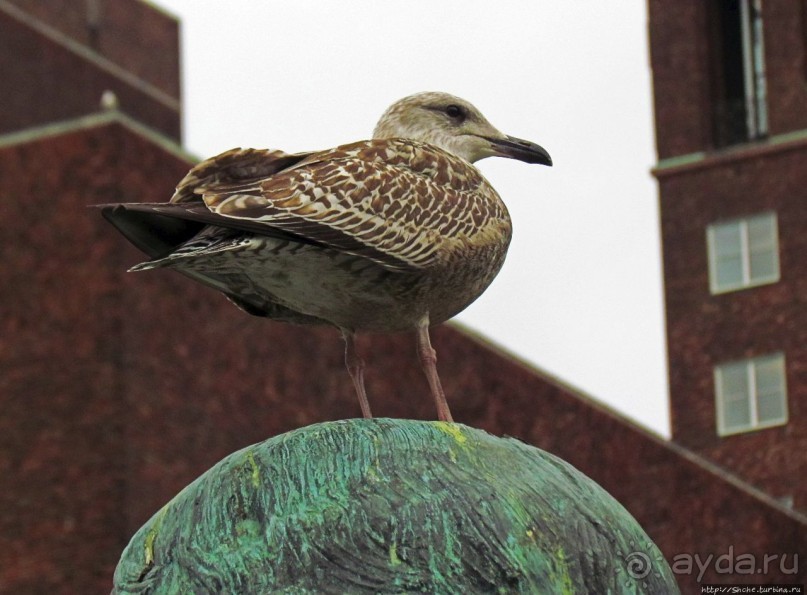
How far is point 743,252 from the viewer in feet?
185

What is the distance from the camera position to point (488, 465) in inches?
269

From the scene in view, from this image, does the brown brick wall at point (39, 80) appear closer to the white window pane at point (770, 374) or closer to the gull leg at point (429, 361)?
the white window pane at point (770, 374)

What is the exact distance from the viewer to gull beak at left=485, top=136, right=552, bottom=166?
29.6 ft

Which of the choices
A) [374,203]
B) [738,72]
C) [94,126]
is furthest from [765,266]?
[374,203]

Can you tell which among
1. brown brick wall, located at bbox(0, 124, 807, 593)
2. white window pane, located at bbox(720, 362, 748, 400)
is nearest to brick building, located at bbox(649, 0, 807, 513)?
white window pane, located at bbox(720, 362, 748, 400)

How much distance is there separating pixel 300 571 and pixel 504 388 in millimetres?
25054

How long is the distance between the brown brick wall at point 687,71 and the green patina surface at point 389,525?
5081 centimetres

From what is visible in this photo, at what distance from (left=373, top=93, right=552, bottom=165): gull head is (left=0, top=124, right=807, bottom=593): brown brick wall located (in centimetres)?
1733

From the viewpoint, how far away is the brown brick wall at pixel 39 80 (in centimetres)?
4841

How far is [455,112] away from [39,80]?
4082cm

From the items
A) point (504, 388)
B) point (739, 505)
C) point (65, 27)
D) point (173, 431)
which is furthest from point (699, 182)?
point (173, 431)

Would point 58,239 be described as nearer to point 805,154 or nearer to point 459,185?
point 459,185

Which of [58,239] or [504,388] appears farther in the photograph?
[504,388]

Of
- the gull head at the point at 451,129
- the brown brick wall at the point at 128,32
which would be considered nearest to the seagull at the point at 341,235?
the gull head at the point at 451,129
